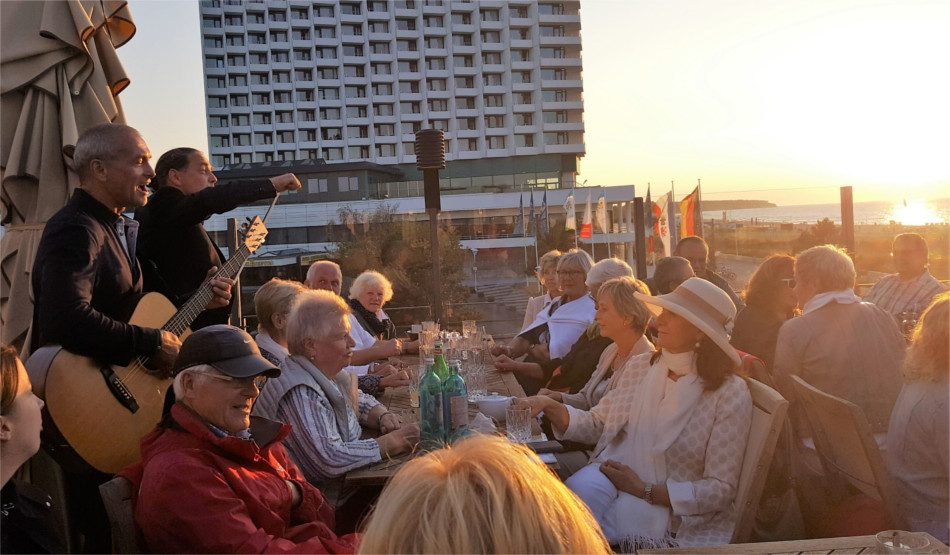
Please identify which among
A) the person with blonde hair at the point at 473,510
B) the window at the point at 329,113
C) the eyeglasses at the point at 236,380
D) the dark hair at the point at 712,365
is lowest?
the dark hair at the point at 712,365

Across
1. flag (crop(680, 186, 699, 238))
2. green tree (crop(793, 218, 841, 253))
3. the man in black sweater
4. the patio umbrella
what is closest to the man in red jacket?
the man in black sweater

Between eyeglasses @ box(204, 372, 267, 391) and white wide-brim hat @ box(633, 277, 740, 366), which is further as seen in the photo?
white wide-brim hat @ box(633, 277, 740, 366)

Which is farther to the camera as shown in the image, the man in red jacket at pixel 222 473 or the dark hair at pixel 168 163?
the dark hair at pixel 168 163

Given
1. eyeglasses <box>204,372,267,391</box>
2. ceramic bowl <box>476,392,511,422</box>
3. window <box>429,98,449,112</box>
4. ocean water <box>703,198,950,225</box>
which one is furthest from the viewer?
window <box>429,98,449,112</box>

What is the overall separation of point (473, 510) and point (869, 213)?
310 inches

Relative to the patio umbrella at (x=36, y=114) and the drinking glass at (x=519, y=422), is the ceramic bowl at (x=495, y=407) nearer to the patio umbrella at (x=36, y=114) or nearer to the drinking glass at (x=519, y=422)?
the drinking glass at (x=519, y=422)

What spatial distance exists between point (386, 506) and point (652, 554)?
3.66 feet

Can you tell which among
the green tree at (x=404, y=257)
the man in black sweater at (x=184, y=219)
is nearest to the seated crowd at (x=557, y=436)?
the man in black sweater at (x=184, y=219)

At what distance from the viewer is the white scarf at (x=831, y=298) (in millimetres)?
3629

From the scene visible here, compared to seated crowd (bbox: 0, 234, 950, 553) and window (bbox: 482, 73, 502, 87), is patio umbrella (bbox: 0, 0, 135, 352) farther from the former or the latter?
window (bbox: 482, 73, 502, 87)

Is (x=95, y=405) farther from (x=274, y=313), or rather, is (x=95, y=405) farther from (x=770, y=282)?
(x=770, y=282)

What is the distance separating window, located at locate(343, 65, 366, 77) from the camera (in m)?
65.9

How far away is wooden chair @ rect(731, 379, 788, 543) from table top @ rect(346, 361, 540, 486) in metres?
1.03

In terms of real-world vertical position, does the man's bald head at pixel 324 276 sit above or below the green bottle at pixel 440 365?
above
